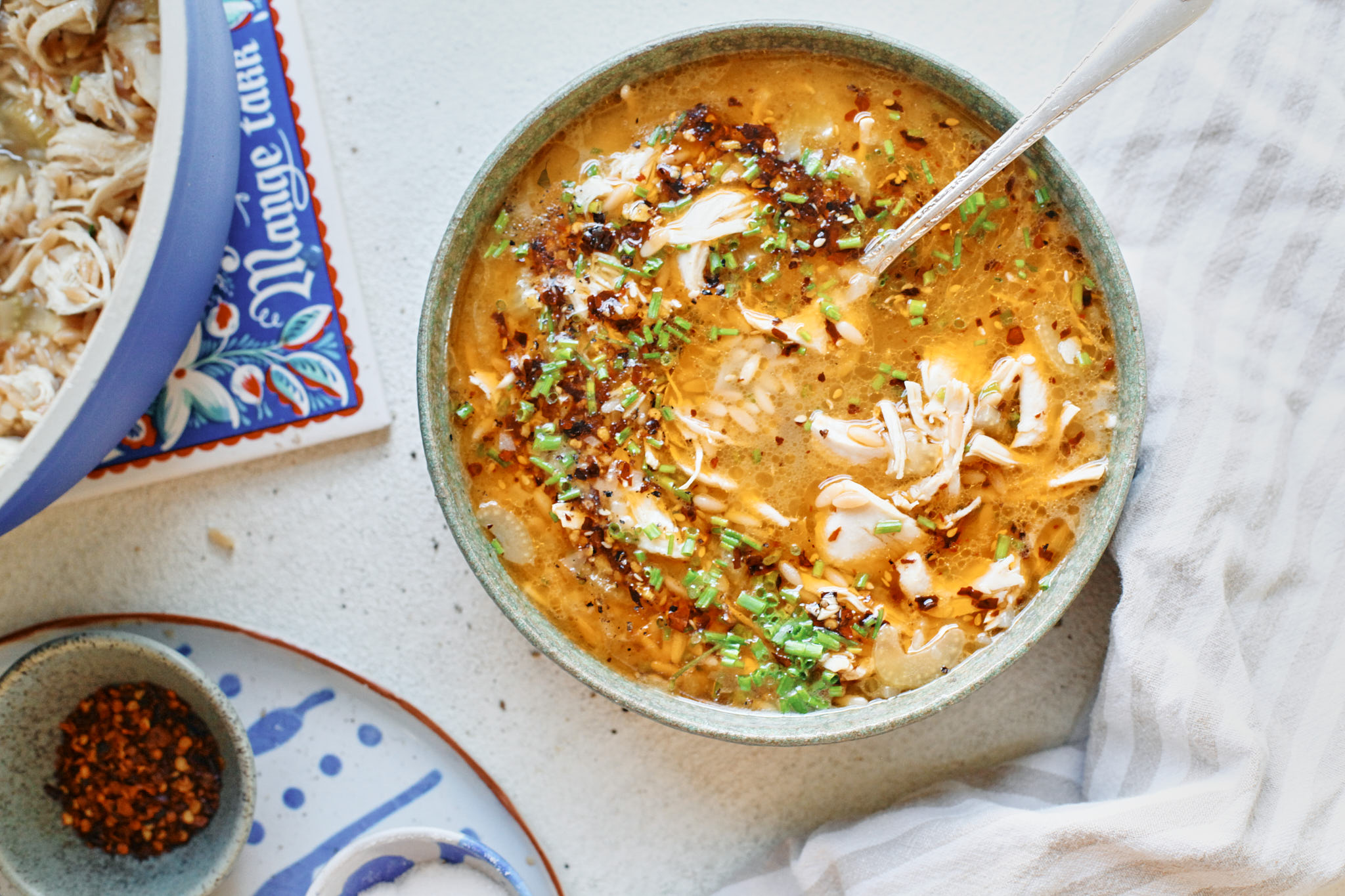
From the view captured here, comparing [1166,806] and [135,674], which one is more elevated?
[135,674]

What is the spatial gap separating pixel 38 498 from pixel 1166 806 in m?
2.02

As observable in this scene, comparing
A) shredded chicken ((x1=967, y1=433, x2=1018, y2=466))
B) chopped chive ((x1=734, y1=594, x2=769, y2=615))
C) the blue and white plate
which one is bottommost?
the blue and white plate

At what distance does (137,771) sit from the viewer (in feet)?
6.26

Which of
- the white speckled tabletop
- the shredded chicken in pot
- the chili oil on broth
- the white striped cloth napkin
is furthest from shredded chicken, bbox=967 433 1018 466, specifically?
the shredded chicken in pot

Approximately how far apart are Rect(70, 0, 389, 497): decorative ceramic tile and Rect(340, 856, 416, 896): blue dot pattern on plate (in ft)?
2.64

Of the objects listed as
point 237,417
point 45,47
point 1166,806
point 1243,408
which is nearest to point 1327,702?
point 1166,806

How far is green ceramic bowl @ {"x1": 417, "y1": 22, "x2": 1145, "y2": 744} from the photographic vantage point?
162 cm

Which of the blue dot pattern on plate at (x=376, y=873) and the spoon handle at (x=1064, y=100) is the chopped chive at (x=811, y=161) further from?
the blue dot pattern on plate at (x=376, y=873)

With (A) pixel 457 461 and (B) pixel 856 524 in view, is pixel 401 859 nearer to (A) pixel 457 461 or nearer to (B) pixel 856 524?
(A) pixel 457 461

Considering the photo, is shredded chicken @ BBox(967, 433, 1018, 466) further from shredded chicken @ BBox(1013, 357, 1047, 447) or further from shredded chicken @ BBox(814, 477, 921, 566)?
shredded chicken @ BBox(814, 477, 921, 566)

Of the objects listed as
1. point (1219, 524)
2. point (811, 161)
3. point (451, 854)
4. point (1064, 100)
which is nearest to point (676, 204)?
point (811, 161)

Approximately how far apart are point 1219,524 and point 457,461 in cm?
134

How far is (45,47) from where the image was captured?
187 centimetres

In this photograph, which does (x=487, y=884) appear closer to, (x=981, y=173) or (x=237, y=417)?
(x=237, y=417)
